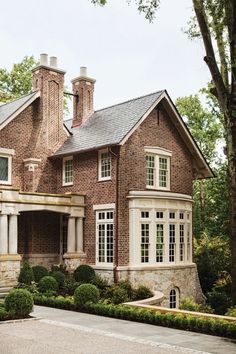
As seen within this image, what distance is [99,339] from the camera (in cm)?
1174

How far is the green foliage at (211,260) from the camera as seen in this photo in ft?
91.9

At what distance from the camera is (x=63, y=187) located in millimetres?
25312

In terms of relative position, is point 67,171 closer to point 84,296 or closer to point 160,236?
point 160,236

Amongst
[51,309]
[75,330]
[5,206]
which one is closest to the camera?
[75,330]

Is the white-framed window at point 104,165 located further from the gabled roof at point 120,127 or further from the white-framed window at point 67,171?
the white-framed window at point 67,171

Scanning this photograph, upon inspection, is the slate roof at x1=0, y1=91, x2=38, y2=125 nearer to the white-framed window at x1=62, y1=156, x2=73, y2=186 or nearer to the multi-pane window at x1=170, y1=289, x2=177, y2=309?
the white-framed window at x1=62, y1=156, x2=73, y2=186

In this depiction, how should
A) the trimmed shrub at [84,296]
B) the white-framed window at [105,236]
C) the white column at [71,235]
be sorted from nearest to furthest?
1. the trimmed shrub at [84,296]
2. the white-framed window at [105,236]
3. the white column at [71,235]

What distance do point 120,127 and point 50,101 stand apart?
4.63 m

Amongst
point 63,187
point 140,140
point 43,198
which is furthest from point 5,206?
point 140,140

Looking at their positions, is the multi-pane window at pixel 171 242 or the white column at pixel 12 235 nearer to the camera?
the white column at pixel 12 235

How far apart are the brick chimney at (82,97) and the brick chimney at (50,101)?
1.63 metres

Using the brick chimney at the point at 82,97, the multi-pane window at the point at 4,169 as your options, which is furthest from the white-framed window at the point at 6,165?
the brick chimney at the point at 82,97

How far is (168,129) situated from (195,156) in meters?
2.56

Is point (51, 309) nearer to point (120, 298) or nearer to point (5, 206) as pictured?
point (120, 298)
